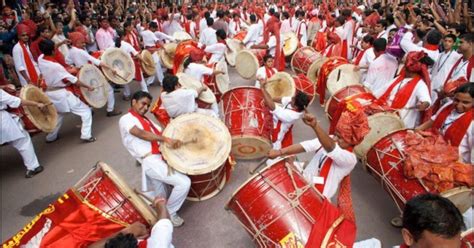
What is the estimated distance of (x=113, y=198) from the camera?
8.95 ft

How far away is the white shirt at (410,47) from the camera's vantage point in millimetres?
5307

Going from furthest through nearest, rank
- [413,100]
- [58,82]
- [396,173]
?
[58,82]
[413,100]
[396,173]

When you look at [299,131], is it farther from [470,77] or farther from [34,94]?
[34,94]

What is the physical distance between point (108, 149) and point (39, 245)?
3.38 metres

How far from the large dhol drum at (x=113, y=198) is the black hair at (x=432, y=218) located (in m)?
1.82

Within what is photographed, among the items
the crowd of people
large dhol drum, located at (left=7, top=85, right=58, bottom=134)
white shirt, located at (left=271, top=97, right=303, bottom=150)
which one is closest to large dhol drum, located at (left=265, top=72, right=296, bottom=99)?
the crowd of people

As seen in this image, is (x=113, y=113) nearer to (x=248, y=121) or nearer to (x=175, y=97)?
(x=175, y=97)

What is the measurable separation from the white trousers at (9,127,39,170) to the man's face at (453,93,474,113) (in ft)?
17.1

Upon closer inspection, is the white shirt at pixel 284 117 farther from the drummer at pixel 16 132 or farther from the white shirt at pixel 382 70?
the drummer at pixel 16 132

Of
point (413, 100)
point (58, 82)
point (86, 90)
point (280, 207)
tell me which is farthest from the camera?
A: point (86, 90)

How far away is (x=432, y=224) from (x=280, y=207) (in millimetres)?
1147

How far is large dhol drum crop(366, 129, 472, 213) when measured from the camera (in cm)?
285

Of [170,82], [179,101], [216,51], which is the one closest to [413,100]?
[179,101]

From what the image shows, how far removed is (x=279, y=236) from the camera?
2.47 metres
